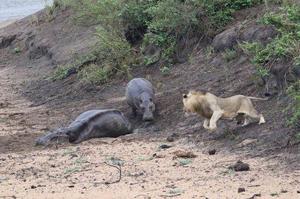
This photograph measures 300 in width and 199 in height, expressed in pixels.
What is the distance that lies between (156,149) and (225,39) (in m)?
4.04

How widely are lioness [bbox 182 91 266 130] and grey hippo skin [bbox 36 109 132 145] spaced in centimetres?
161

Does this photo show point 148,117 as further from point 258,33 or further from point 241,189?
point 241,189

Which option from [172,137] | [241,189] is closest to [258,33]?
[172,137]

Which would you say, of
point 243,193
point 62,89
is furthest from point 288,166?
point 62,89

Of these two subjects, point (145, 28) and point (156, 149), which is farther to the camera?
point (145, 28)

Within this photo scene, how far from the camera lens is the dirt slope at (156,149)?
25.2 feet

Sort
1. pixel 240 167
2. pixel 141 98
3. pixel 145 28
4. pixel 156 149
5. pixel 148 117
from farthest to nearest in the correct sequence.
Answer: pixel 145 28 → pixel 141 98 → pixel 148 117 → pixel 156 149 → pixel 240 167

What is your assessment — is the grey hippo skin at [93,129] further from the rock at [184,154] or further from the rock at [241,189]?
the rock at [241,189]

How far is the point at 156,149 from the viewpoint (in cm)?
978

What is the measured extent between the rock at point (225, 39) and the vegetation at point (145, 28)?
473 mm

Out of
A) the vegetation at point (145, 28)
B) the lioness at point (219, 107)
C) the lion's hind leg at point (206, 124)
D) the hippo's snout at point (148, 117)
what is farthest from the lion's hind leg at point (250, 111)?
the vegetation at point (145, 28)

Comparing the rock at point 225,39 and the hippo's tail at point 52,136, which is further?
the rock at point 225,39

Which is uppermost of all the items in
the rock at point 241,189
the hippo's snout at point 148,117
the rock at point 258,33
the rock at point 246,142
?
the rock at point 258,33

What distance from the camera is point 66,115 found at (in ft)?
44.4
